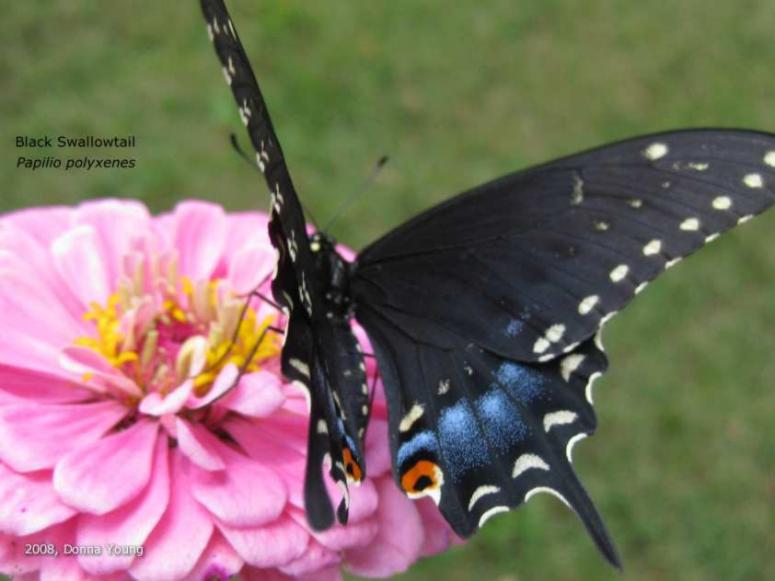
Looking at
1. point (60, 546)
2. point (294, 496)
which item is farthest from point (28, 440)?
point (294, 496)

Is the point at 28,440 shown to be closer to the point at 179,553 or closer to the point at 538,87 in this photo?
the point at 179,553

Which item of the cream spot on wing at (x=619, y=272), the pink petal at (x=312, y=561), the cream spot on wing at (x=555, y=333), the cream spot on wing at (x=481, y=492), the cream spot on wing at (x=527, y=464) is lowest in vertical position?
the pink petal at (x=312, y=561)

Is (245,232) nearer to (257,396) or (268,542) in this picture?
(257,396)

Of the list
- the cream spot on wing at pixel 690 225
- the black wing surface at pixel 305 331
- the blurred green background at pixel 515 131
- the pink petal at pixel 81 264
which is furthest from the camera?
the blurred green background at pixel 515 131

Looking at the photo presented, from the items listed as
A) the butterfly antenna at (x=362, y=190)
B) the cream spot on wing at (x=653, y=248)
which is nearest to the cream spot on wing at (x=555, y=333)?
the cream spot on wing at (x=653, y=248)

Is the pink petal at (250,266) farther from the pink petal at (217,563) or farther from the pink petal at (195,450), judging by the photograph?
the pink petal at (217,563)

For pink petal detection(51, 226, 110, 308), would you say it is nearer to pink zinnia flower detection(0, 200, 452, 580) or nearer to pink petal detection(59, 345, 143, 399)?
pink zinnia flower detection(0, 200, 452, 580)

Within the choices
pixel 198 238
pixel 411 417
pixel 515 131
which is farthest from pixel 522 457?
pixel 515 131
